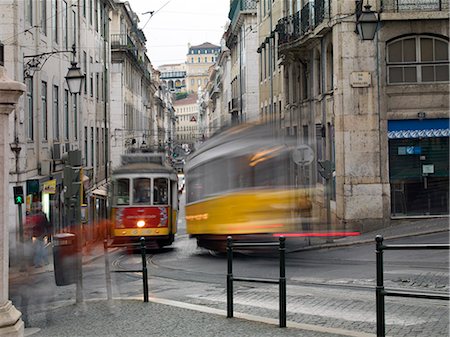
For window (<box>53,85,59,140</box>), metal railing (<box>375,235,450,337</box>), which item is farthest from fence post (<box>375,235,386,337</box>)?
window (<box>53,85,59,140</box>)

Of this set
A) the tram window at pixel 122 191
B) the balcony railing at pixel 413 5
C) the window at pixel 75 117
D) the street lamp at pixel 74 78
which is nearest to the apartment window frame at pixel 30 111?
the tram window at pixel 122 191

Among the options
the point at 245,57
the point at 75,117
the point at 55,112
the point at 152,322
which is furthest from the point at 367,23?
the point at 245,57

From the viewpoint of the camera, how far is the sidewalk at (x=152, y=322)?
28.9 ft

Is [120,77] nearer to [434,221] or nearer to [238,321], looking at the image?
[434,221]

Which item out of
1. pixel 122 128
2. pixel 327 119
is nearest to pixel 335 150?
pixel 327 119

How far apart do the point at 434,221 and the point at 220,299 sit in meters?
15.1

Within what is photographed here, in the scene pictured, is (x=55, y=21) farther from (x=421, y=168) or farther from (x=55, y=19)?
(x=421, y=168)

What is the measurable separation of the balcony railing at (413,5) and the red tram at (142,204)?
9149 millimetres

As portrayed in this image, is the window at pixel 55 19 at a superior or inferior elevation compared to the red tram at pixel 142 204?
superior

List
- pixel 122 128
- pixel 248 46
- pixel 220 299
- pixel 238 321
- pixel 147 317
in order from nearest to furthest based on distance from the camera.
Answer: pixel 238 321 → pixel 147 317 → pixel 220 299 → pixel 122 128 → pixel 248 46

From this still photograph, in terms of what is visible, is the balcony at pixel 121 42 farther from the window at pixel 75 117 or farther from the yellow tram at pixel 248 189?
the yellow tram at pixel 248 189

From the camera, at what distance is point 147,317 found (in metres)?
10.2

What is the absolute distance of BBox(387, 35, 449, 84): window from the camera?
85.7ft

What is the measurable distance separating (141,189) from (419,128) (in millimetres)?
9366
